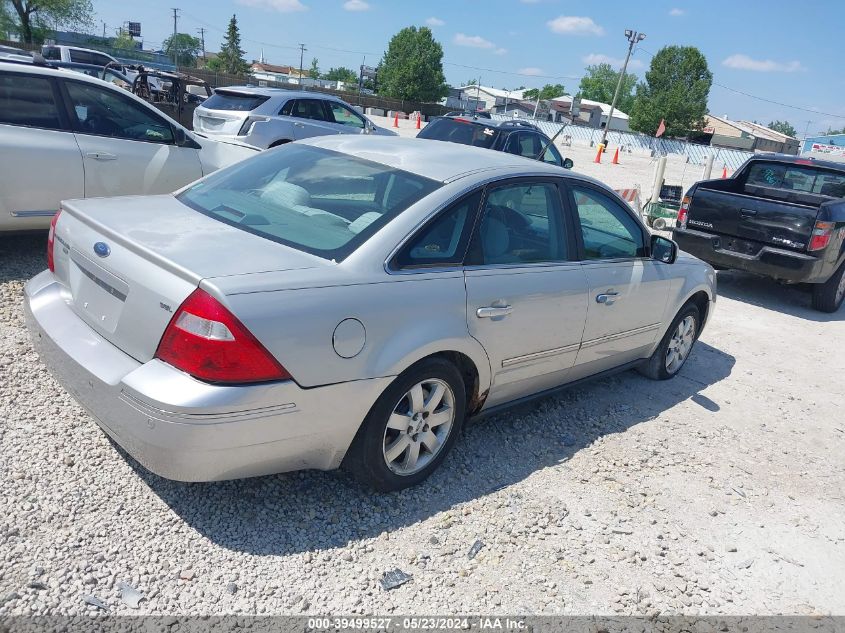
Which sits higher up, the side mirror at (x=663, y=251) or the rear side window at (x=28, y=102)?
the rear side window at (x=28, y=102)

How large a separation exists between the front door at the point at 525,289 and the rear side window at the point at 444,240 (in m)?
0.08

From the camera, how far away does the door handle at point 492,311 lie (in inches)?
130

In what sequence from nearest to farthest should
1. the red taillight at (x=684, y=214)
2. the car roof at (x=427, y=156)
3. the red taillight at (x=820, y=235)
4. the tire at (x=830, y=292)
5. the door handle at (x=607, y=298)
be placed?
the car roof at (x=427, y=156) < the door handle at (x=607, y=298) < the red taillight at (x=820, y=235) < the tire at (x=830, y=292) < the red taillight at (x=684, y=214)

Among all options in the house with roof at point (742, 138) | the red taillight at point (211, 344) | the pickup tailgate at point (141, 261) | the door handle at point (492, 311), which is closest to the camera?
the red taillight at point (211, 344)

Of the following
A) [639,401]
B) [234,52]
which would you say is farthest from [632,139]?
[234,52]

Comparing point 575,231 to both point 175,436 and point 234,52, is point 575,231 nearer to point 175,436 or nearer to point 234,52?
point 175,436

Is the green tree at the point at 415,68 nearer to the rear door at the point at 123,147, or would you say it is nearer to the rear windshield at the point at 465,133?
the rear windshield at the point at 465,133

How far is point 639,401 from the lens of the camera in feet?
16.2

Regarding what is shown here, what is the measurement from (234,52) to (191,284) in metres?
120

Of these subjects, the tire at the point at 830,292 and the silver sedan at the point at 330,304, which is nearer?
the silver sedan at the point at 330,304

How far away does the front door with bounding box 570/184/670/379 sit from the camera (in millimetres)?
4098

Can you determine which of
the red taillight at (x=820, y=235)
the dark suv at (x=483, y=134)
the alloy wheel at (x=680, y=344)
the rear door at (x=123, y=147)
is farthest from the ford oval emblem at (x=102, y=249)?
the dark suv at (x=483, y=134)

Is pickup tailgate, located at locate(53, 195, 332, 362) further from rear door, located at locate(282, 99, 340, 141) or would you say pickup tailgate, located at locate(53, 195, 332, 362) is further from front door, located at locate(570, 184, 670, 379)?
rear door, located at locate(282, 99, 340, 141)

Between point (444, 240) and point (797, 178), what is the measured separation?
7.96m
